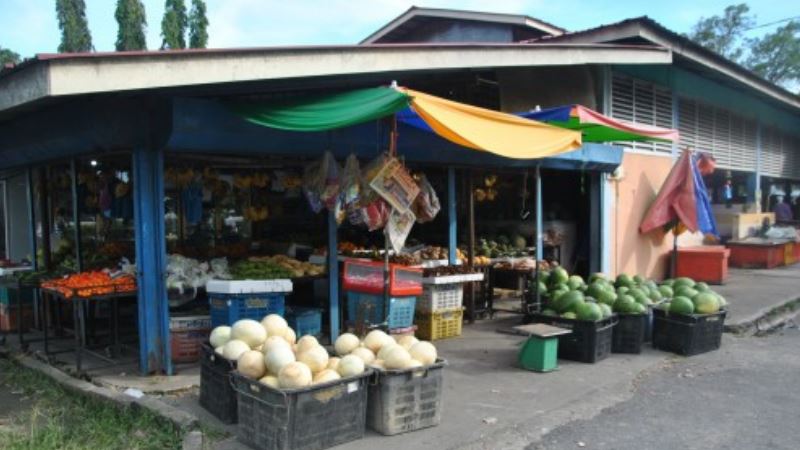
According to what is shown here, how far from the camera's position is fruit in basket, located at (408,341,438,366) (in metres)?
4.73

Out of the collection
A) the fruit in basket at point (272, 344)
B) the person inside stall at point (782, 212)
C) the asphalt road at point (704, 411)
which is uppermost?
the person inside stall at point (782, 212)

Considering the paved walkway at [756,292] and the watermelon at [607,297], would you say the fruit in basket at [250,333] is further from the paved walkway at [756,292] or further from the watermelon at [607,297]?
the paved walkway at [756,292]

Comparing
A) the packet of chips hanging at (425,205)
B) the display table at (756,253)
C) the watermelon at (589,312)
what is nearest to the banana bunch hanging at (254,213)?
the packet of chips hanging at (425,205)

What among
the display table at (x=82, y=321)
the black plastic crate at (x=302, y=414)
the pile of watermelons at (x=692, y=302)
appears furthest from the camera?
the pile of watermelons at (x=692, y=302)

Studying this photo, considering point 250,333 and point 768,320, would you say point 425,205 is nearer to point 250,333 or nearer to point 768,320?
point 250,333

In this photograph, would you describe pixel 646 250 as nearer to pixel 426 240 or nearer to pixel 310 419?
pixel 426 240

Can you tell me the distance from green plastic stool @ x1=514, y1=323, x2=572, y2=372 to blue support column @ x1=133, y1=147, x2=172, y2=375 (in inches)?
139

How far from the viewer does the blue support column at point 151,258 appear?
5773 millimetres

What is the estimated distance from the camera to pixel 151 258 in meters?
5.89

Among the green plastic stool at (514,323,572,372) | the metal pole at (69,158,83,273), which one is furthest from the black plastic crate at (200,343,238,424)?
the metal pole at (69,158,83,273)

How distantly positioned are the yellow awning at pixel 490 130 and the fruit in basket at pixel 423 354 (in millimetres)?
1747

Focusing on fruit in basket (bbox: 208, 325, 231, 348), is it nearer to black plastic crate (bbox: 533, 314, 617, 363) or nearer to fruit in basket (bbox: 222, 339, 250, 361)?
fruit in basket (bbox: 222, 339, 250, 361)

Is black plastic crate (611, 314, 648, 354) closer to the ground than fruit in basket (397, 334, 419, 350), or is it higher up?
closer to the ground

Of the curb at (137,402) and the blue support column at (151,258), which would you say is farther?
the blue support column at (151,258)
